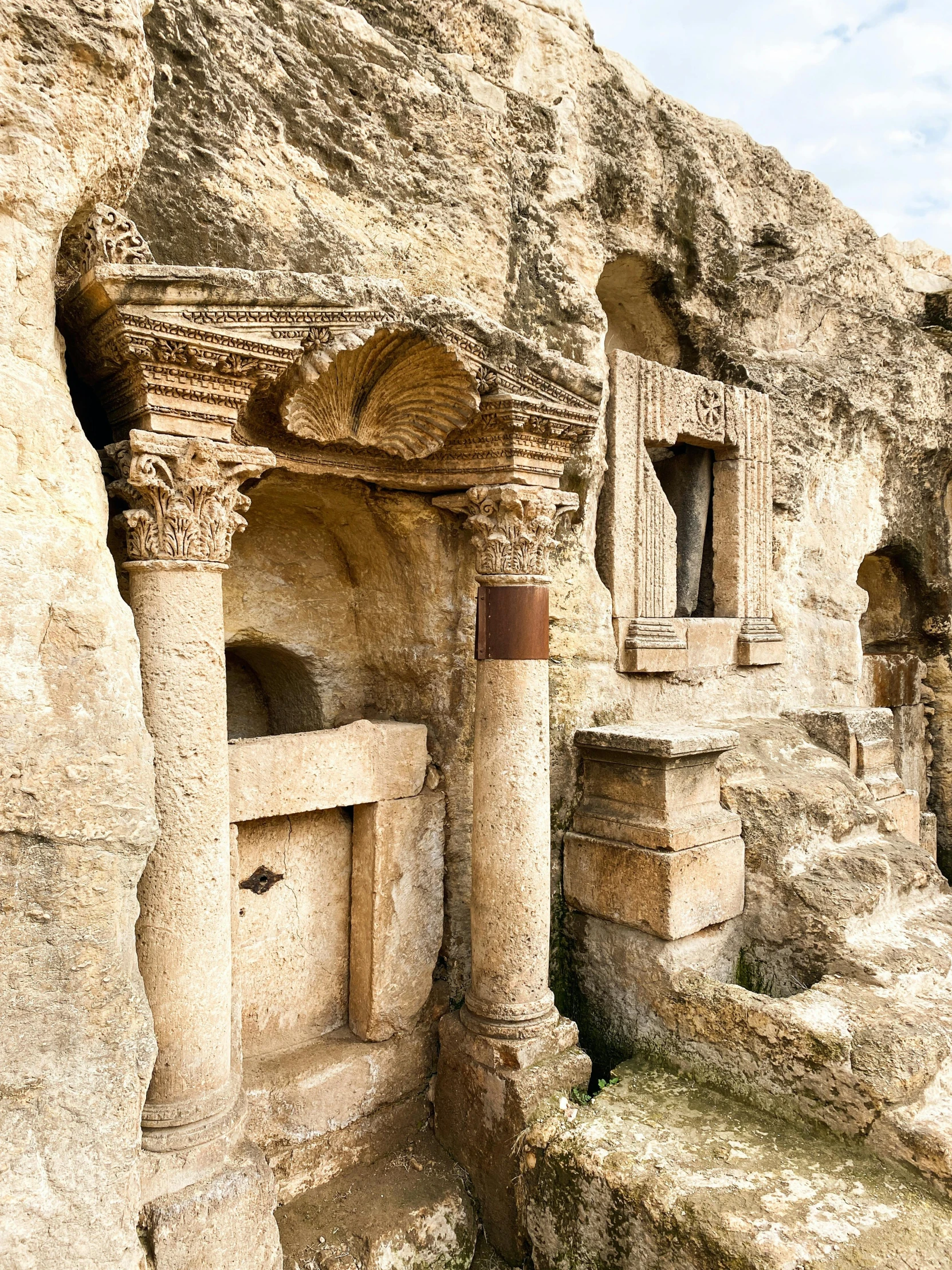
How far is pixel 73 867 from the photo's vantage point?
226 centimetres

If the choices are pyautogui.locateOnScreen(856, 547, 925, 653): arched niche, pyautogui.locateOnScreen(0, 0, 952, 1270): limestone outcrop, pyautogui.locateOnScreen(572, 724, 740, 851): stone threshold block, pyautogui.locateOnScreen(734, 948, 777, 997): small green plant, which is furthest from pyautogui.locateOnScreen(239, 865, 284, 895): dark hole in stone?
pyautogui.locateOnScreen(856, 547, 925, 653): arched niche

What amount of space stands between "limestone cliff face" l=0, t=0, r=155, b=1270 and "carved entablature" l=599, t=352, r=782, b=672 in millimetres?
3309

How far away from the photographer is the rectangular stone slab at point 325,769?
374 cm

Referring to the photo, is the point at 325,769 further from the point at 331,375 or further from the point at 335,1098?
the point at 331,375

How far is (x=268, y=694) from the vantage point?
16.0ft

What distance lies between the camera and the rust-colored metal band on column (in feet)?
13.1

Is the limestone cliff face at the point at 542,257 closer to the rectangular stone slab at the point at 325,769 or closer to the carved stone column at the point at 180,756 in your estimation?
the rectangular stone slab at the point at 325,769

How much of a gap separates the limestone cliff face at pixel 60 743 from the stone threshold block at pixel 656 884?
256cm

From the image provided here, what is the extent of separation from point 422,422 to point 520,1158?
326cm

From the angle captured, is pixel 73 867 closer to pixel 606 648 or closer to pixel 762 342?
pixel 606 648

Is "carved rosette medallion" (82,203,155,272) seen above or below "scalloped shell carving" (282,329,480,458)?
above

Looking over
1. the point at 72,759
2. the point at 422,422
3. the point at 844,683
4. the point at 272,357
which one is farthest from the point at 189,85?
the point at 844,683

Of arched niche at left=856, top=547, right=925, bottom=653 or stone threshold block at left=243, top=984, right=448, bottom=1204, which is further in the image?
arched niche at left=856, top=547, right=925, bottom=653

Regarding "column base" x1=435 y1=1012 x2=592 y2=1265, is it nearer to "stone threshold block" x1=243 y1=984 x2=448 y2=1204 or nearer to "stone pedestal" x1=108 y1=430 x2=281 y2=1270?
"stone threshold block" x1=243 y1=984 x2=448 y2=1204
